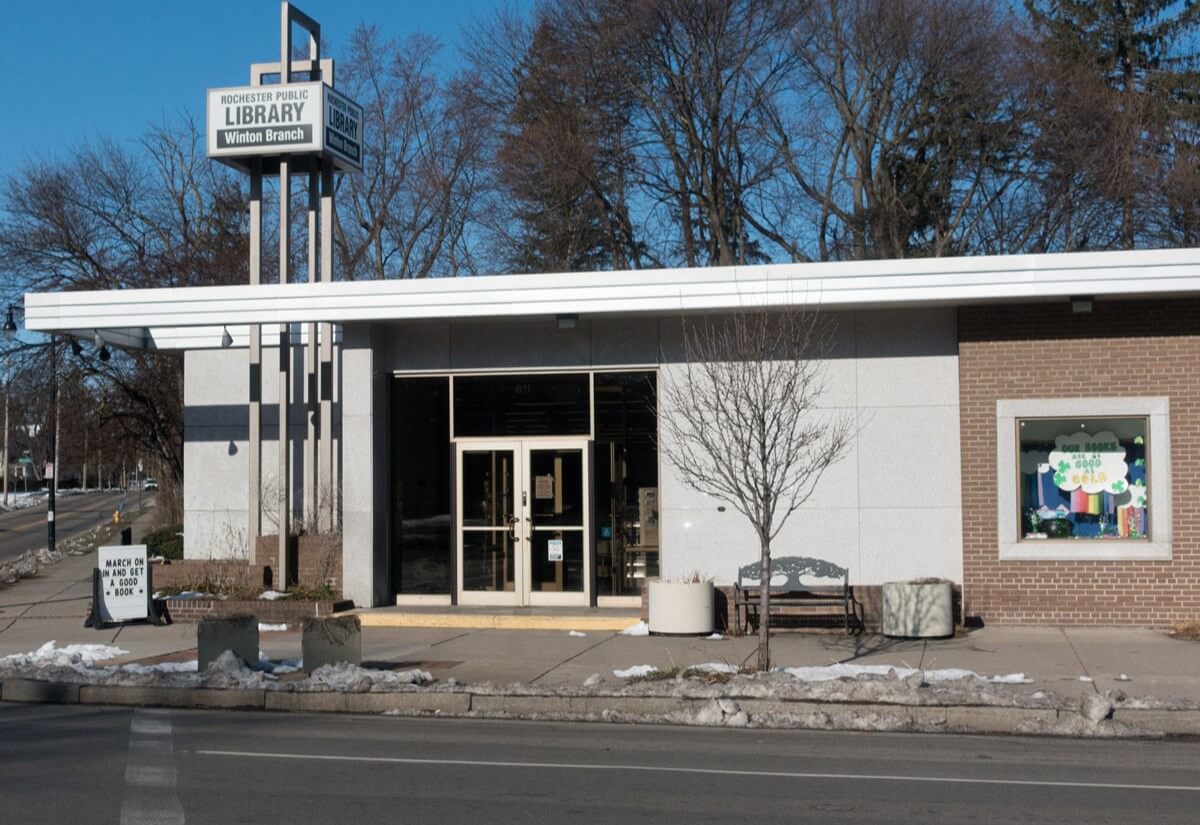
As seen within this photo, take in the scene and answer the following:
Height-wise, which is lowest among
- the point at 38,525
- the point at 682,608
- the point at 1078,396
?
the point at 38,525

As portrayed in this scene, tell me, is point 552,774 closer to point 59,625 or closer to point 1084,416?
point 1084,416

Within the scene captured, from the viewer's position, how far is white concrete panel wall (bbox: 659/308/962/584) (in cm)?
1727

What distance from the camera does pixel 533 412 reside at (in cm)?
1905

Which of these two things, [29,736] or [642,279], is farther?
[642,279]

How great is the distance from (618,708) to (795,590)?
18.6 feet

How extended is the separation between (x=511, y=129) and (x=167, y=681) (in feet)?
80.8

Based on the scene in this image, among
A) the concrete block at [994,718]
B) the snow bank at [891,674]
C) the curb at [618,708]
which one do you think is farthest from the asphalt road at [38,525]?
the concrete block at [994,718]

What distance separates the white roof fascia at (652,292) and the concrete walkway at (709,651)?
4212 millimetres

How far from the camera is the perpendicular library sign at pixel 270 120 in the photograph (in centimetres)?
1973

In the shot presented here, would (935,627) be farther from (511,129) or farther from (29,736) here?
(511,129)

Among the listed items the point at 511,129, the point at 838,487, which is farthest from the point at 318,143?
the point at 511,129

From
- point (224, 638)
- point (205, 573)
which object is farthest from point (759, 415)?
point (205, 573)

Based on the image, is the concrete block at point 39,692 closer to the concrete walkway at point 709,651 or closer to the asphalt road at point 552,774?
the asphalt road at point 552,774

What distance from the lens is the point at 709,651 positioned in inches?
604
